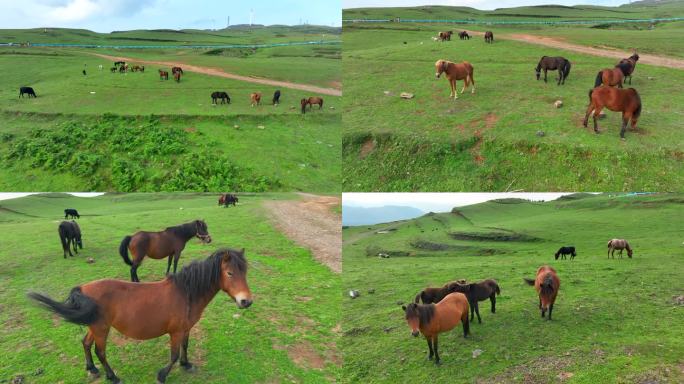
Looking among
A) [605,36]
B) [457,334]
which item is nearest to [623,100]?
[457,334]

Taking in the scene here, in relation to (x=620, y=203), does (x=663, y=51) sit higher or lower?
higher

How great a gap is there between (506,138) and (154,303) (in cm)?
1202

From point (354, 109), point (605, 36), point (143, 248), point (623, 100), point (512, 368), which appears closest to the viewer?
point (512, 368)

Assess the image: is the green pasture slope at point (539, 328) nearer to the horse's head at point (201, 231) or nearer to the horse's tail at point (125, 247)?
the horse's head at point (201, 231)

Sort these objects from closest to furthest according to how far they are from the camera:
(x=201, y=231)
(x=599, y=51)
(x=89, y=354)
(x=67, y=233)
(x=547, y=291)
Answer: (x=89, y=354)
(x=547, y=291)
(x=201, y=231)
(x=67, y=233)
(x=599, y=51)

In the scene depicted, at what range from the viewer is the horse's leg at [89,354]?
6686mm

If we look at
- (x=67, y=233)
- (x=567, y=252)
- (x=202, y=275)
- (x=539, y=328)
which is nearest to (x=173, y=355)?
(x=202, y=275)

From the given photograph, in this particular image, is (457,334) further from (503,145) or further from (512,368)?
(503,145)

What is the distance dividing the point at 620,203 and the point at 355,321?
29.7m

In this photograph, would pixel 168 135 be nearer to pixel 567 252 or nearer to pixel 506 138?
pixel 506 138

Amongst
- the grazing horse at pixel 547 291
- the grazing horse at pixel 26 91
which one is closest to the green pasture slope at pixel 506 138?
the grazing horse at pixel 547 291

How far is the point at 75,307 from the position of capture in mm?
6227

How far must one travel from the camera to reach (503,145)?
46.5ft

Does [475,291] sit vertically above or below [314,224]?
above
